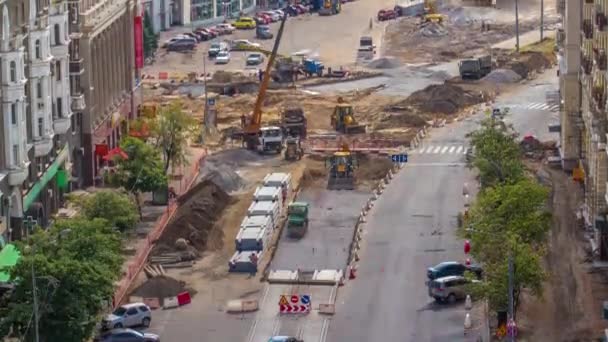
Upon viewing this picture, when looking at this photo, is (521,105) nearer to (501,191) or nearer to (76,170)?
(76,170)

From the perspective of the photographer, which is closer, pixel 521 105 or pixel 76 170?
pixel 76 170

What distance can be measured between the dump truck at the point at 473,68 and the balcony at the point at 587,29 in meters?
44.2

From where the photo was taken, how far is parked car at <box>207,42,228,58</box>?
15925 centimetres

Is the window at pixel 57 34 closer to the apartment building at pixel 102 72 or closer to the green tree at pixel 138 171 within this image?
the apartment building at pixel 102 72

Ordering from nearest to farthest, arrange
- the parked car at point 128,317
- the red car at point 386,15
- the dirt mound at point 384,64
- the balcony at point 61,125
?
the parked car at point 128,317 < the balcony at point 61,125 < the dirt mound at point 384,64 < the red car at point 386,15

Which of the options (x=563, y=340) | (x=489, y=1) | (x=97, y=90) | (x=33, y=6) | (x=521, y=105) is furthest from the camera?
(x=489, y=1)

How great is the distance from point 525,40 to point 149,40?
31.1 meters

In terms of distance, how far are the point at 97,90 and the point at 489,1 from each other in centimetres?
8795

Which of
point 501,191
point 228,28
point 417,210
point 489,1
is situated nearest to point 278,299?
point 501,191

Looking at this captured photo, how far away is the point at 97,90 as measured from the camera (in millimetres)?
104625

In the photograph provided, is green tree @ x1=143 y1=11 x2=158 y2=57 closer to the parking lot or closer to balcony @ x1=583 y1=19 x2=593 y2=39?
the parking lot

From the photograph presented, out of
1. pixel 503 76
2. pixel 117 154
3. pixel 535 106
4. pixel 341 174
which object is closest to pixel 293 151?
pixel 341 174

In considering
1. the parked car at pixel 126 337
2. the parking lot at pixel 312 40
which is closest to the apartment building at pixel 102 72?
the parked car at pixel 126 337

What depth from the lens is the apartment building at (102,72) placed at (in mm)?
101125
